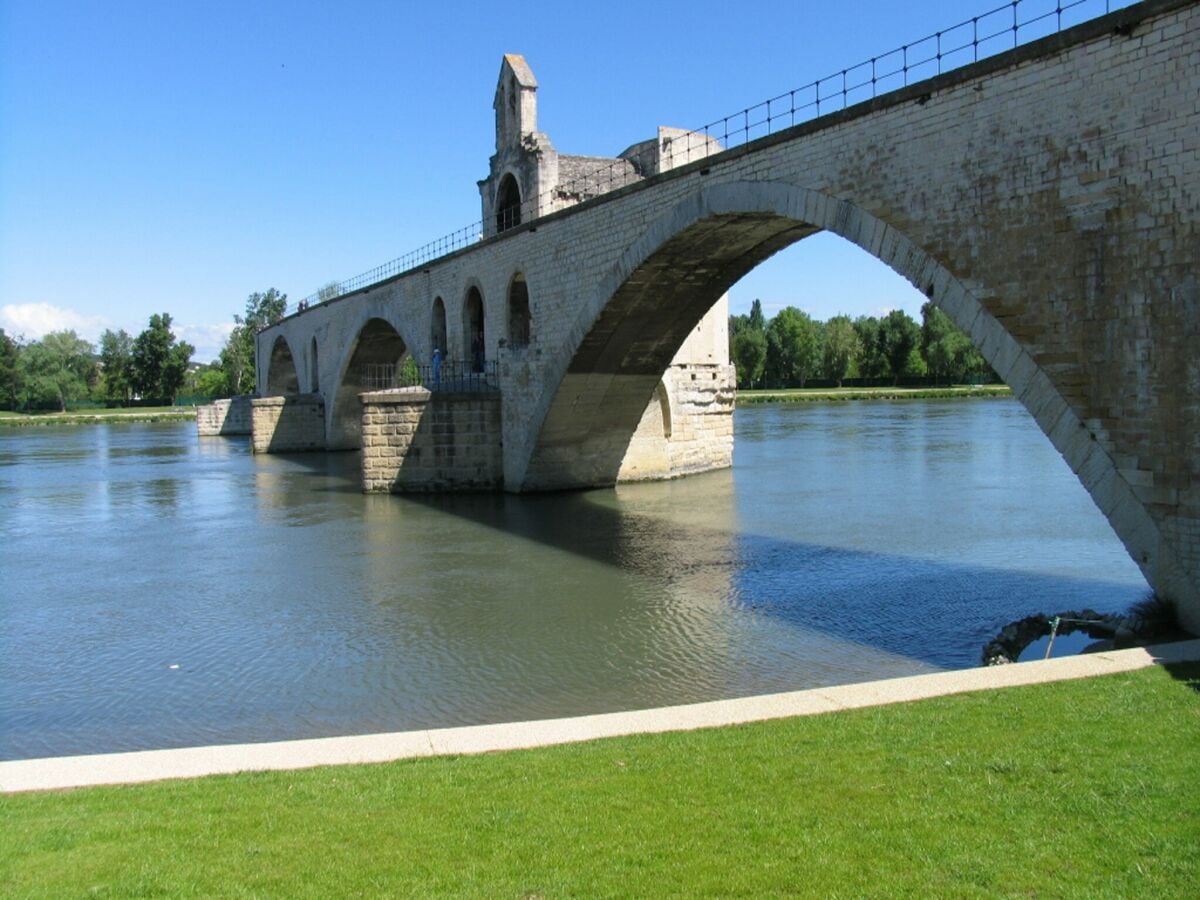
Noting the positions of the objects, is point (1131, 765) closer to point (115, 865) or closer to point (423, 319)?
point (115, 865)

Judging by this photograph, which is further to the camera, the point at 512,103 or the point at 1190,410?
the point at 512,103

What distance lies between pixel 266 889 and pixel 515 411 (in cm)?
2179

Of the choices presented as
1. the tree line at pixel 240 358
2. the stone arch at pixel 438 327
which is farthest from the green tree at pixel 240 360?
the stone arch at pixel 438 327

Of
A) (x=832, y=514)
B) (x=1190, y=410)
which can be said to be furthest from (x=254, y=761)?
(x=832, y=514)

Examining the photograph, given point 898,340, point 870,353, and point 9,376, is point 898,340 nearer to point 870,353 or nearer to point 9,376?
point 870,353

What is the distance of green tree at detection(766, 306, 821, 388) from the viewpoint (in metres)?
102

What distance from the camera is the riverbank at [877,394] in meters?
87.7

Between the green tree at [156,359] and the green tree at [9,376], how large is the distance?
9954mm

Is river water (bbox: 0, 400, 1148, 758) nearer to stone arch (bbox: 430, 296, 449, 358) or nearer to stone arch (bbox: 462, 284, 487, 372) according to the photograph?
stone arch (bbox: 462, 284, 487, 372)

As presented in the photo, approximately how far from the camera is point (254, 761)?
6664 millimetres

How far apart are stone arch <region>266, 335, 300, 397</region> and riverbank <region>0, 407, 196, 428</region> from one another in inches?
1026

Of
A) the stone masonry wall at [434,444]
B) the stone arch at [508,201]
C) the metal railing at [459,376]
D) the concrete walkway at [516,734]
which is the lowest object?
the concrete walkway at [516,734]

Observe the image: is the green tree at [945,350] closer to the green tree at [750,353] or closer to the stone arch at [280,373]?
the green tree at [750,353]

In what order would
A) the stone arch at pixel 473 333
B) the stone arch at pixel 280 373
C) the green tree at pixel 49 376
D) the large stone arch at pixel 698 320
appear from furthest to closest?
1. the green tree at pixel 49 376
2. the stone arch at pixel 280 373
3. the stone arch at pixel 473 333
4. the large stone arch at pixel 698 320
